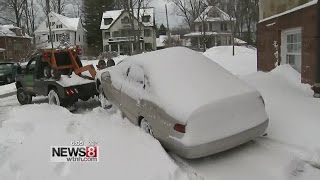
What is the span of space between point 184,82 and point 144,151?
1369mm

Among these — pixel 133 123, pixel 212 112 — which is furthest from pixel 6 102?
pixel 212 112

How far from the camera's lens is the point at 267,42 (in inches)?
499

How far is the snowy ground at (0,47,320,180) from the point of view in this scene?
199 inches

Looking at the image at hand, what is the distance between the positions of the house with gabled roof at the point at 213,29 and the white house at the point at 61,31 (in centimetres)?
2007

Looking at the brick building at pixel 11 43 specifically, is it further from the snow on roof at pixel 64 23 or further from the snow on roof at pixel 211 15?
the snow on roof at pixel 211 15

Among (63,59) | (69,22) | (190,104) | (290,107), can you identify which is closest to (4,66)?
(63,59)

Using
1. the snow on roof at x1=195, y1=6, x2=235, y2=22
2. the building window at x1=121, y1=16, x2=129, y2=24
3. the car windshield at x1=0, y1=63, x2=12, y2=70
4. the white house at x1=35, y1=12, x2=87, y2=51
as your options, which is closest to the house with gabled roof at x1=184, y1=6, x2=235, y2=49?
the snow on roof at x1=195, y1=6, x2=235, y2=22

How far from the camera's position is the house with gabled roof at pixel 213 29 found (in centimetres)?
6094

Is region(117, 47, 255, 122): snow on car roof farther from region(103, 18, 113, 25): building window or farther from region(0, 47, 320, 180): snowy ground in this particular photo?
region(103, 18, 113, 25): building window

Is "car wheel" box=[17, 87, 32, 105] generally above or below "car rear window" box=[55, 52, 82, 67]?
below

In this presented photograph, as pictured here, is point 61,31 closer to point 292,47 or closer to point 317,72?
point 292,47

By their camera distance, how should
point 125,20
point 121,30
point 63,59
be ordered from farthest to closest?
point 121,30, point 125,20, point 63,59

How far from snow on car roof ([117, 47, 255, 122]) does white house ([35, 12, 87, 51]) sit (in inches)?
2246

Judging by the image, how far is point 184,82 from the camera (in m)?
6.07
